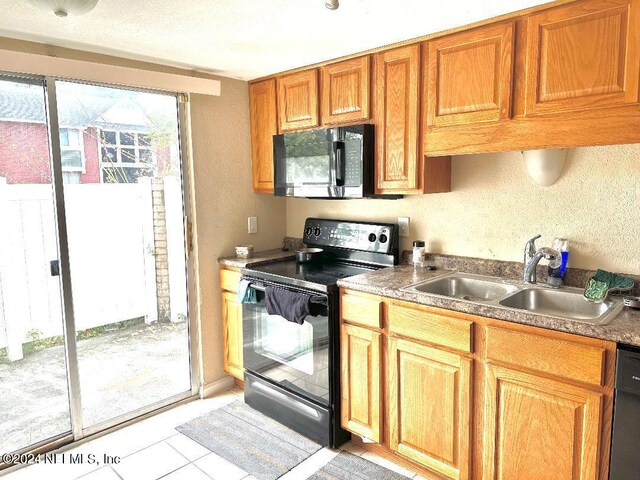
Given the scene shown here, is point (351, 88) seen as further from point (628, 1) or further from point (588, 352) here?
point (588, 352)

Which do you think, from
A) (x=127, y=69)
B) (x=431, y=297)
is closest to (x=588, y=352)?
(x=431, y=297)

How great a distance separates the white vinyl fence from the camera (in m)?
2.38

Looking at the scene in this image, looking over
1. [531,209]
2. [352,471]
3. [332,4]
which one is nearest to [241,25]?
[332,4]

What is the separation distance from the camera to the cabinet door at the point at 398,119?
90.0 inches

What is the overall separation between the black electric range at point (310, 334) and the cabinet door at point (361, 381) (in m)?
0.05

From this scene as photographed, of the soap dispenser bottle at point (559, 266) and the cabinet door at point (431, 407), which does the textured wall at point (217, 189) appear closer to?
Answer: the cabinet door at point (431, 407)

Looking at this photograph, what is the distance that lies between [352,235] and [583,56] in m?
1.60

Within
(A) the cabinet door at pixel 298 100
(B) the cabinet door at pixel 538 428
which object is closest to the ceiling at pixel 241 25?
(A) the cabinet door at pixel 298 100

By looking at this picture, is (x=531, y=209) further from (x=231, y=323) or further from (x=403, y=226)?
(x=231, y=323)

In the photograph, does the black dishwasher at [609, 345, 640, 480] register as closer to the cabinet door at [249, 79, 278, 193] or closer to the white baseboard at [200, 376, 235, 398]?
the cabinet door at [249, 79, 278, 193]

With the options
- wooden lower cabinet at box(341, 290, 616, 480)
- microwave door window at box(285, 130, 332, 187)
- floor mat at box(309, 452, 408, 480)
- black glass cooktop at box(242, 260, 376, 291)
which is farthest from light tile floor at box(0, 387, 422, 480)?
microwave door window at box(285, 130, 332, 187)

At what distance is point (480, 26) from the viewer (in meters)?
2.01

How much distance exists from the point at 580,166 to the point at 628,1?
0.70 metres

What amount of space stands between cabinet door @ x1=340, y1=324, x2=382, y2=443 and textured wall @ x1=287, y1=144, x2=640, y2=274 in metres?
0.73
